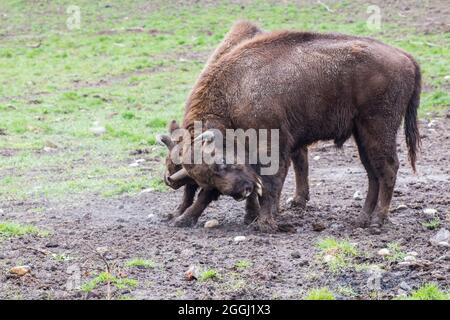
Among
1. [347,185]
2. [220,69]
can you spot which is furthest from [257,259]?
[347,185]

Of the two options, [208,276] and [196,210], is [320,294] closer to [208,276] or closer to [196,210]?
[208,276]

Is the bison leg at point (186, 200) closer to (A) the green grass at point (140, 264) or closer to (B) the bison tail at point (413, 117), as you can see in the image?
(A) the green grass at point (140, 264)

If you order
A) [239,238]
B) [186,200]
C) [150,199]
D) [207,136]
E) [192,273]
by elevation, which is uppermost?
[207,136]

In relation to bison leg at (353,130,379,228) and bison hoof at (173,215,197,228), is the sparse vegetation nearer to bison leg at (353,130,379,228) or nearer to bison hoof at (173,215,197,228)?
bison leg at (353,130,379,228)

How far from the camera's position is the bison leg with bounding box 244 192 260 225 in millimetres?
8508

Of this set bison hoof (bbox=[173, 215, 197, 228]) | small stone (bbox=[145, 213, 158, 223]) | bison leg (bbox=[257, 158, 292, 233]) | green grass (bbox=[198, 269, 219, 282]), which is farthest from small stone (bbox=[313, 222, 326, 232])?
green grass (bbox=[198, 269, 219, 282])

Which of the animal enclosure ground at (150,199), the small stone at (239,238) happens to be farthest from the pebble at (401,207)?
the small stone at (239,238)

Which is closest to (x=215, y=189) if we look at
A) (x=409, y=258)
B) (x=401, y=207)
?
(x=401, y=207)

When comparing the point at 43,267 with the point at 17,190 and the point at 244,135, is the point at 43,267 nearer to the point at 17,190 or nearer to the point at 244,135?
the point at 244,135

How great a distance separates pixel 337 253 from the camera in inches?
276

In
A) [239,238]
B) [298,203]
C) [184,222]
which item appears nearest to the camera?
[239,238]

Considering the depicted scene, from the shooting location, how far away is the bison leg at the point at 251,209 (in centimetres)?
851

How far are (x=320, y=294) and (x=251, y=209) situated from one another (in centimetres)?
262

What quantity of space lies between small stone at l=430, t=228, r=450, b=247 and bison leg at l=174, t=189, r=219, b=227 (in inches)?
90.6
